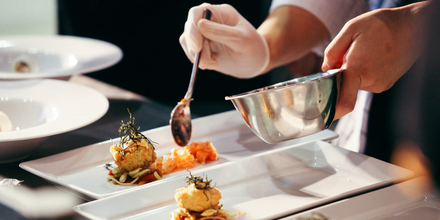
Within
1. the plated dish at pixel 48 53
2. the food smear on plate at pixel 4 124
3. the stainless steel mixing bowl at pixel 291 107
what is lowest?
the stainless steel mixing bowl at pixel 291 107

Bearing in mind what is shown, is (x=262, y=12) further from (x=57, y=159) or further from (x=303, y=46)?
(x=57, y=159)

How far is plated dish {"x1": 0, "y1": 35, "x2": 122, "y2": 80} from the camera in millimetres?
1663

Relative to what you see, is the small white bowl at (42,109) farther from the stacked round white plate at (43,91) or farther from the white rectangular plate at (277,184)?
the white rectangular plate at (277,184)

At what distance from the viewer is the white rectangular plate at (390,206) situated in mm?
681

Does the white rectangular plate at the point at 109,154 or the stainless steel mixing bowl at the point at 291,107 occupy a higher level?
the stainless steel mixing bowl at the point at 291,107

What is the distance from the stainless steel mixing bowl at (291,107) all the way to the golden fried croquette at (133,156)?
288mm

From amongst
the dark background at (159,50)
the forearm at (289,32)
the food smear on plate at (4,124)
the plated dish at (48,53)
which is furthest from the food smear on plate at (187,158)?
the dark background at (159,50)

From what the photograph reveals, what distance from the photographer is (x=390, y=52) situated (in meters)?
0.85

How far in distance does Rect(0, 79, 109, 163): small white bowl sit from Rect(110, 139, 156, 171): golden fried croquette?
14 cm

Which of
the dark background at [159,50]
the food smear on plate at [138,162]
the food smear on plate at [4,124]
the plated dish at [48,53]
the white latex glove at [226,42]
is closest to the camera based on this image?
the food smear on plate at [138,162]

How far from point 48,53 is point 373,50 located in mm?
1506

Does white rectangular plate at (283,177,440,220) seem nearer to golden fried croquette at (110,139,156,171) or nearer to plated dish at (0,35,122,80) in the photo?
golden fried croquette at (110,139,156,171)

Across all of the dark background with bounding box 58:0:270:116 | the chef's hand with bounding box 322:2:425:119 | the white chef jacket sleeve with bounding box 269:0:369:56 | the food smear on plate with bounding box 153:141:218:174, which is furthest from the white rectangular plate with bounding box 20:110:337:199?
the dark background with bounding box 58:0:270:116

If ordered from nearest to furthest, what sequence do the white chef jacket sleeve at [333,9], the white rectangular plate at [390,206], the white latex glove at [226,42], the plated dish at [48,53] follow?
the white rectangular plate at [390,206]
the white latex glove at [226,42]
the white chef jacket sleeve at [333,9]
the plated dish at [48,53]
